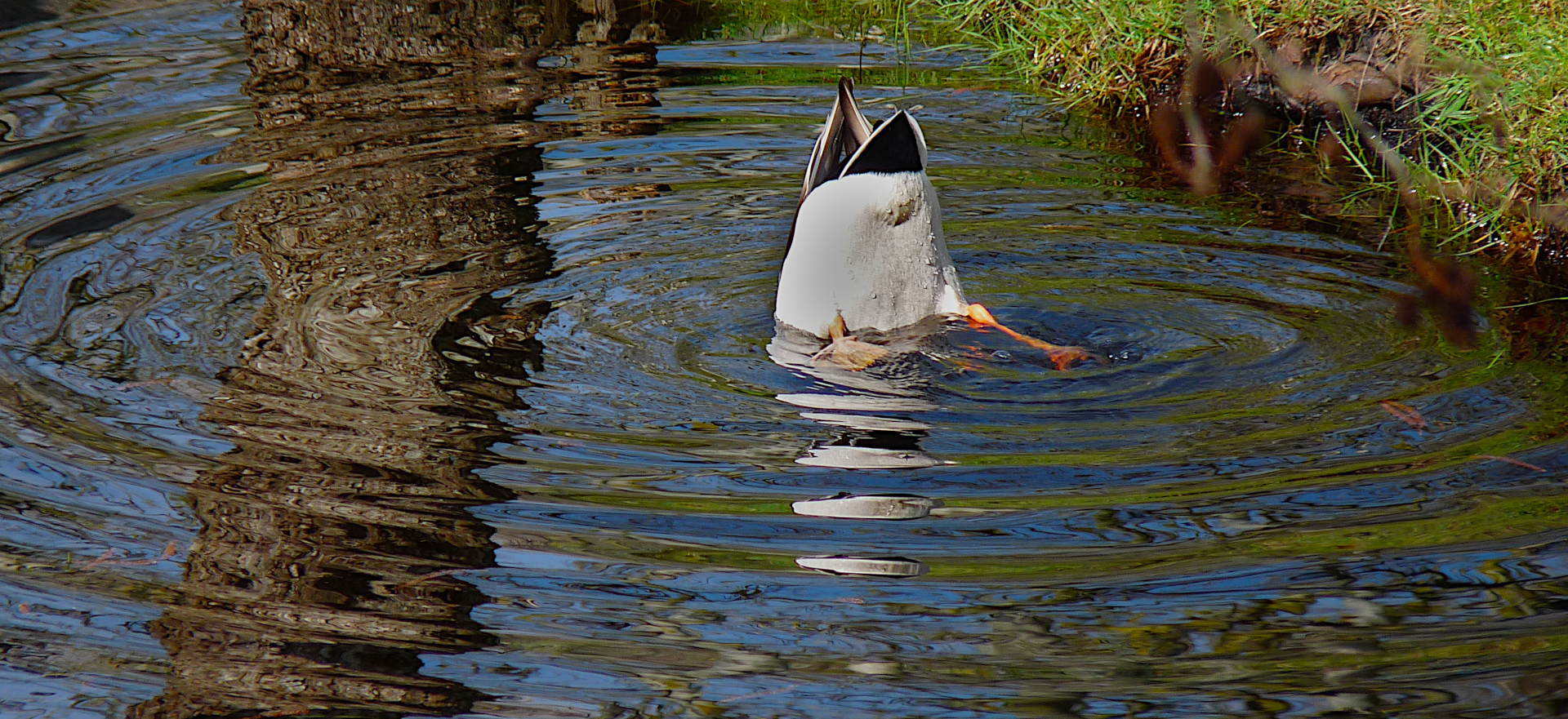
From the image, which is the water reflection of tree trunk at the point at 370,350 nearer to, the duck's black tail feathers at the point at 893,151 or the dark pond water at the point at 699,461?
the dark pond water at the point at 699,461

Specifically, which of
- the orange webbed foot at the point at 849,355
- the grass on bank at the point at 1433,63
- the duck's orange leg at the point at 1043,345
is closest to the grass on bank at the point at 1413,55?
the grass on bank at the point at 1433,63

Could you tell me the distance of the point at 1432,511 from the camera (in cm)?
301

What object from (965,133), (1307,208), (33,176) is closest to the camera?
(1307,208)

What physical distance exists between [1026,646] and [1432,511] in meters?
1.09

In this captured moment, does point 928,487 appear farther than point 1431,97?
→ No

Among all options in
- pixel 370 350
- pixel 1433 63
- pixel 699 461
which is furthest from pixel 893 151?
pixel 1433 63

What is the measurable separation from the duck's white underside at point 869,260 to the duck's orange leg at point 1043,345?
0.08 m

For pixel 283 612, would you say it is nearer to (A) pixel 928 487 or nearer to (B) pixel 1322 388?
(A) pixel 928 487

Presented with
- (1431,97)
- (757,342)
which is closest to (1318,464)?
(757,342)

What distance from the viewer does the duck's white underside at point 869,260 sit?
3.89m

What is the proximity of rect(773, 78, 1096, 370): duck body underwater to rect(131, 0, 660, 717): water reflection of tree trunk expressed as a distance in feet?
2.76

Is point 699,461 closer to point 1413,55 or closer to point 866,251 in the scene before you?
point 866,251

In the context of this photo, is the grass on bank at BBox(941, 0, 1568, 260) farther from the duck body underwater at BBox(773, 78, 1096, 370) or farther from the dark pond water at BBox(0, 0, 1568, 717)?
the duck body underwater at BBox(773, 78, 1096, 370)

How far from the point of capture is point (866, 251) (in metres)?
3.96
